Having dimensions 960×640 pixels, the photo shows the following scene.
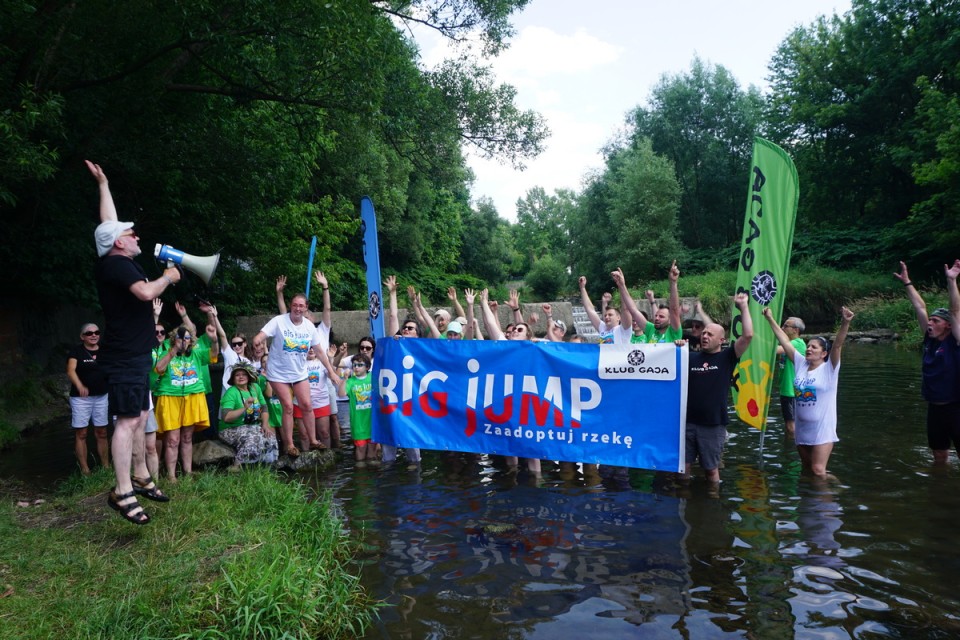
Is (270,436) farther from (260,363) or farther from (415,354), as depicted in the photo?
(415,354)

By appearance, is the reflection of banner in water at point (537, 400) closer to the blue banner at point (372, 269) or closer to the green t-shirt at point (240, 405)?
the blue banner at point (372, 269)

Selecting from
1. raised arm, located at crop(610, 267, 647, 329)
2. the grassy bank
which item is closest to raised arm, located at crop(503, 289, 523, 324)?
raised arm, located at crop(610, 267, 647, 329)

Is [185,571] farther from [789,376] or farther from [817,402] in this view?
[789,376]

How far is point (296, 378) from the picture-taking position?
8.53 metres

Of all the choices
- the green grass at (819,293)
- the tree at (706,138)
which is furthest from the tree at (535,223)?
the green grass at (819,293)

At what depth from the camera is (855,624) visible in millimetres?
4066

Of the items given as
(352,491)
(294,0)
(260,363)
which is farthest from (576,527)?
(294,0)

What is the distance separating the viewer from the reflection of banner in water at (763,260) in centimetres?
721

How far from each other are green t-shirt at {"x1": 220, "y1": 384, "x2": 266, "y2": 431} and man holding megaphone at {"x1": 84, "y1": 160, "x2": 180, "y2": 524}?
11.8 ft

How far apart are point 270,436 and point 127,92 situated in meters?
7.00

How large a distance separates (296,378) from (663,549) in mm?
5191

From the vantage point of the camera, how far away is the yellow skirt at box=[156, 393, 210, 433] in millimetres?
7555

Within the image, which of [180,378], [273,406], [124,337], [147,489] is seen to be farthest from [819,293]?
[124,337]

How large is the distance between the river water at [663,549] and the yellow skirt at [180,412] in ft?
5.67
